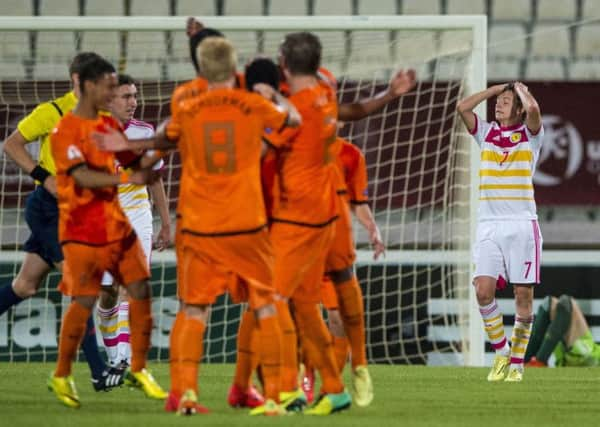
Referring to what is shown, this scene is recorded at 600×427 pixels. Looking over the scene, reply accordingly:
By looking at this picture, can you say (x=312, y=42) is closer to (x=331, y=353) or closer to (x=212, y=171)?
(x=212, y=171)

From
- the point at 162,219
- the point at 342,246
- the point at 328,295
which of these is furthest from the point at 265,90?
the point at 162,219

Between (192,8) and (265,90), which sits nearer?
(265,90)

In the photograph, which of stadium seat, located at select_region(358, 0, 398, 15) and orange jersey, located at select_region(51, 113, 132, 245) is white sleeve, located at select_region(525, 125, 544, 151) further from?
stadium seat, located at select_region(358, 0, 398, 15)

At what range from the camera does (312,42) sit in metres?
5.86

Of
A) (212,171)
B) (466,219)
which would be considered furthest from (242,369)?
(466,219)

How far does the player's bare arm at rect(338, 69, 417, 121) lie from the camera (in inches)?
238

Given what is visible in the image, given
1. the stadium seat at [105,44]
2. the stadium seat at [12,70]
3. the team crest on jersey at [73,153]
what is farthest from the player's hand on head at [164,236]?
the stadium seat at [12,70]

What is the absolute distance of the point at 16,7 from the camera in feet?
51.4

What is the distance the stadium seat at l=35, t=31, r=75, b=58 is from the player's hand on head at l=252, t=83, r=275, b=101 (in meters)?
8.12

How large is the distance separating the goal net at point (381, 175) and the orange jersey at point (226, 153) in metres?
4.67

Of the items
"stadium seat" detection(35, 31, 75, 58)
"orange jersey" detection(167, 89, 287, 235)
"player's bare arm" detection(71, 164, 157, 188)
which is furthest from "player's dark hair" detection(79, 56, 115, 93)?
"stadium seat" detection(35, 31, 75, 58)

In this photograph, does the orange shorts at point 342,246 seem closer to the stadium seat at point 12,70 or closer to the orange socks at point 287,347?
the orange socks at point 287,347

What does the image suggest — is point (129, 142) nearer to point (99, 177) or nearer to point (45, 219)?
point (99, 177)

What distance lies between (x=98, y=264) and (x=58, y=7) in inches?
400
